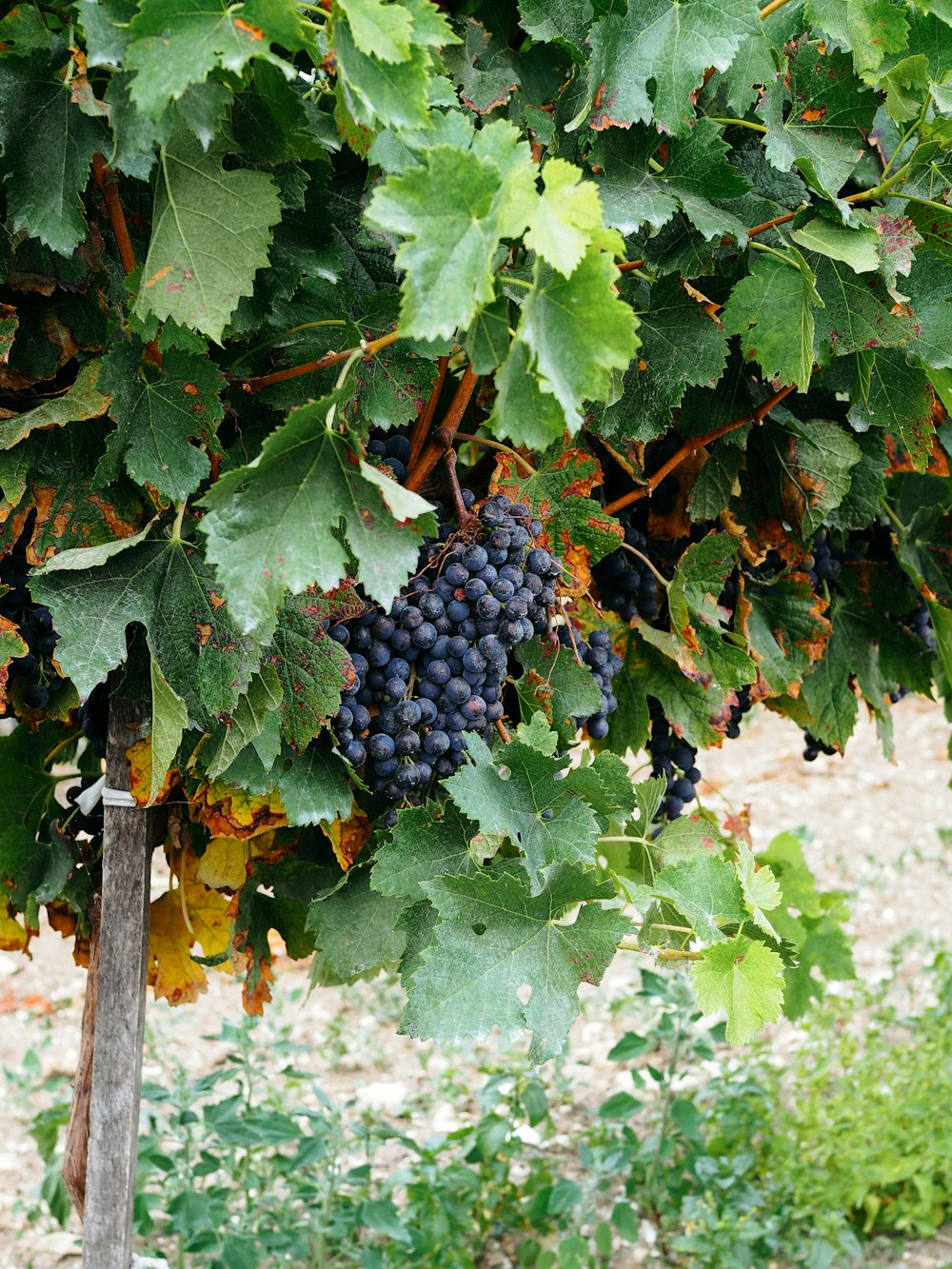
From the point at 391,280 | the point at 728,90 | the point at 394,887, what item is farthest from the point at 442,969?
the point at 728,90

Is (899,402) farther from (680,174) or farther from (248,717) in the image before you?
(248,717)

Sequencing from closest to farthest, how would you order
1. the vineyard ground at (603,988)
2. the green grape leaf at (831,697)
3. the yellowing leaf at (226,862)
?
the yellowing leaf at (226,862), the green grape leaf at (831,697), the vineyard ground at (603,988)

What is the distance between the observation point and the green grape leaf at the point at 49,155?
763 millimetres

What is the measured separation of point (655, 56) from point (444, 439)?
1.02 ft

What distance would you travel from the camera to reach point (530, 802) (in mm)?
890

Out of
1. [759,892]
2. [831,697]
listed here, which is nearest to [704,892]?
[759,892]

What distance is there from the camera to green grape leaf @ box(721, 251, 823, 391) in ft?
3.00

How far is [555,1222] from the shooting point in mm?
2680

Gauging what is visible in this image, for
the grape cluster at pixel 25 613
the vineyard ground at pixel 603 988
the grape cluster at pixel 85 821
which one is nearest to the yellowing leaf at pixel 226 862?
the grape cluster at pixel 85 821

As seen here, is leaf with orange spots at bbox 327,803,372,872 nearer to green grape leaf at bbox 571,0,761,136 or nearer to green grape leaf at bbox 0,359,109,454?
green grape leaf at bbox 0,359,109,454

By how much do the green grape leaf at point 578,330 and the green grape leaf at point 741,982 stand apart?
0.41 m

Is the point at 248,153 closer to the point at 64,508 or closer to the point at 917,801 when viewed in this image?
the point at 64,508

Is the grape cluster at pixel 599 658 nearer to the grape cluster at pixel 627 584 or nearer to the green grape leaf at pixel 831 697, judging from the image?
the grape cluster at pixel 627 584

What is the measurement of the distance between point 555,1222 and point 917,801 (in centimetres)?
329
